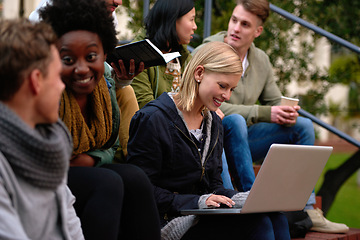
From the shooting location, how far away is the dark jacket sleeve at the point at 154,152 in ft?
8.51

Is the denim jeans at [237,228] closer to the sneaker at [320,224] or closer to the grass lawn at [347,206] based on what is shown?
the sneaker at [320,224]

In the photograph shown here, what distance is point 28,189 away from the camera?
1649mm

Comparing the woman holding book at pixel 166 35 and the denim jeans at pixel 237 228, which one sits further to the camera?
the woman holding book at pixel 166 35

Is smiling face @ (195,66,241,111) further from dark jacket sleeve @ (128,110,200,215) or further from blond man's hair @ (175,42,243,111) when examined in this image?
dark jacket sleeve @ (128,110,200,215)

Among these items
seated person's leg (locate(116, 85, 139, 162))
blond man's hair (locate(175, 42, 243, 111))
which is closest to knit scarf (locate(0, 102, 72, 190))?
seated person's leg (locate(116, 85, 139, 162))

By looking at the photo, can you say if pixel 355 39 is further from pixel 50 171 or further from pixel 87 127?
pixel 50 171

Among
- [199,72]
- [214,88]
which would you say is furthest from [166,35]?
[214,88]

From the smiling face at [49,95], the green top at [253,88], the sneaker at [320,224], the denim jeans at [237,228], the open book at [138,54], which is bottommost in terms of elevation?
the sneaker at [320,224]

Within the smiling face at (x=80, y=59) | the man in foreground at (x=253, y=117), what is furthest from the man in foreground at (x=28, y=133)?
the man in foreground at (x=253, y=117)

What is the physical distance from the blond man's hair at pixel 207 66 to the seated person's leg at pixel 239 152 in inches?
20.9

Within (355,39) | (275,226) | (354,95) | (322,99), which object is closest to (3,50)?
(275,226)

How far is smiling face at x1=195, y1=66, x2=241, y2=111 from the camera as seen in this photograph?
9.43 ft

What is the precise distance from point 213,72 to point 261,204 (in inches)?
27.8

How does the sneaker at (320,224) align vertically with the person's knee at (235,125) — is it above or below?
below
